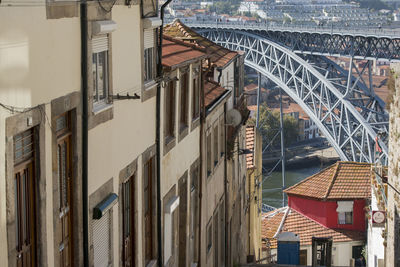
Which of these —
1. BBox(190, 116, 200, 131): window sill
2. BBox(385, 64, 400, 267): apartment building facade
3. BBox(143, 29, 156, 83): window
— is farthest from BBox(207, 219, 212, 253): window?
BBox(143, 29, 156, 83): window

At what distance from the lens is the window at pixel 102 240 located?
15.3 feet

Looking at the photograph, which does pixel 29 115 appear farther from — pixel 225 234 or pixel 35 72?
pixel 225 234

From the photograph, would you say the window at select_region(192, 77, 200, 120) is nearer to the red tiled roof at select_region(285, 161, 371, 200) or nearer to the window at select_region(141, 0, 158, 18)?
the window at select_region(141, 0, 158, 18)

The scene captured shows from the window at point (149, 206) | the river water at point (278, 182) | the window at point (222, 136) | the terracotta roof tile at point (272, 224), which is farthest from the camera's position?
the river water at point (278, 182)

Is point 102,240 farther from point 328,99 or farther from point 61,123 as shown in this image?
point 328,99

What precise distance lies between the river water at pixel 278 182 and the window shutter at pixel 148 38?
1324 inches

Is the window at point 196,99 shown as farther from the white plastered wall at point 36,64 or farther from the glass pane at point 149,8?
the white plastered wall at point 36,64

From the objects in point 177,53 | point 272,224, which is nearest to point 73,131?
point 177,53

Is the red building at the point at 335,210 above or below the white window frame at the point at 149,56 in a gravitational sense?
below

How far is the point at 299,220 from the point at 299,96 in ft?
43.7

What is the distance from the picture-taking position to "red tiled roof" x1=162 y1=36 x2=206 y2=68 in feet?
22.3

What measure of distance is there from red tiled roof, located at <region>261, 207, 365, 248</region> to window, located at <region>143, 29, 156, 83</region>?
1380 centimetres

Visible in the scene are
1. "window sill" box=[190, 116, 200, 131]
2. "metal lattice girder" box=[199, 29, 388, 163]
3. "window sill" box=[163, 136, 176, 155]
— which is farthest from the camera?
"metal lattice girder" box=[199, 29, 388, 163]

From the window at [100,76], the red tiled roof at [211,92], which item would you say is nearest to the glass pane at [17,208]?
the window at [100,76]
